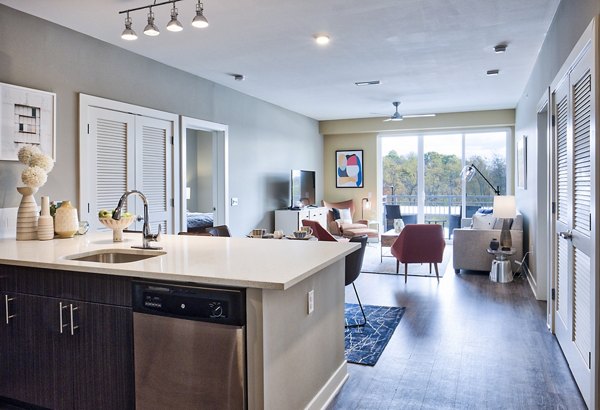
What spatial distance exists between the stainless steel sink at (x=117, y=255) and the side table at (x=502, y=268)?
451 centimetres

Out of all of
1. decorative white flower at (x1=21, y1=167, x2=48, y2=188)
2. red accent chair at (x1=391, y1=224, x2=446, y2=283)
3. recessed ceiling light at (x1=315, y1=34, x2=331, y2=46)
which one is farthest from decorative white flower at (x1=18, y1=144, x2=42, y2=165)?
red accent chair at (x1=391, y1=224, x2=446, y2=283)

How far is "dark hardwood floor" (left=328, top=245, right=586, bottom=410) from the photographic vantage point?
265 cm

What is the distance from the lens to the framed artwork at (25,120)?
11.3ft

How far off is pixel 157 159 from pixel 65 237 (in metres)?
1.98

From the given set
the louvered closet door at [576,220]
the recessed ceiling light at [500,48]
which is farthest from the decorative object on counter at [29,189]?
the recessed ceiling light at [500,48]

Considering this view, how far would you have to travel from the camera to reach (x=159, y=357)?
2.04 m

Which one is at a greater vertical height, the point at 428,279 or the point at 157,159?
the point at 157,159

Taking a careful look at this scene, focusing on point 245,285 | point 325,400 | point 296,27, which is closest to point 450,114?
point 296,27

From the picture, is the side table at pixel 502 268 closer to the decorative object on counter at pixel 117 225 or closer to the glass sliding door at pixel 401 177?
the glass sliding door at pixel 401 177

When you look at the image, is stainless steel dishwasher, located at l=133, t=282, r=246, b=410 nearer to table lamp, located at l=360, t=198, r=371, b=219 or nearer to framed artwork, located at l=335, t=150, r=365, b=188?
table lamp, located at l=360, t=198, r=371, b=219

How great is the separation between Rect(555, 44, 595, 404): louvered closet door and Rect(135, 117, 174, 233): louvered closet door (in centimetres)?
379

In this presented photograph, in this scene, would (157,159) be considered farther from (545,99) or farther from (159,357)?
(545,99)

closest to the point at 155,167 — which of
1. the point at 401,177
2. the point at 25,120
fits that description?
the point at 25,120

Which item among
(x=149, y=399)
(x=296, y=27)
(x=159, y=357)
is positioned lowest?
(x=149, y=399)
